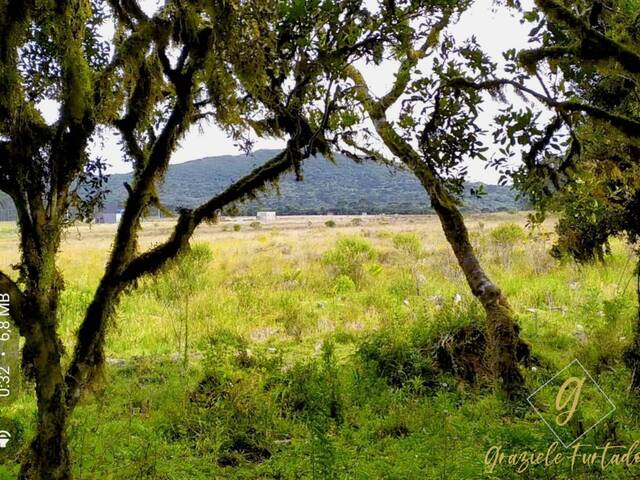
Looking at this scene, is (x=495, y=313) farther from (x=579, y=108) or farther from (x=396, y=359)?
(x=579, y=108)

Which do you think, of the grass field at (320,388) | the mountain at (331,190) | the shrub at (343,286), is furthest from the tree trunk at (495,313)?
the mountain at (331,190)

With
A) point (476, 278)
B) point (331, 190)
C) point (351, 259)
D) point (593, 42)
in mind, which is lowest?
point (351, 259)

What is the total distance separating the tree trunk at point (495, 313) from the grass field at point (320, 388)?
304 mm

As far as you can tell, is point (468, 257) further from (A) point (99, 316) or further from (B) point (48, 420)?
(B) point (48, 420)

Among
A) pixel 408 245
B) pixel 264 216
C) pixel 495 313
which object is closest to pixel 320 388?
pixel 495 313

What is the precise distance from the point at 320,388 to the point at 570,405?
9.32 ft

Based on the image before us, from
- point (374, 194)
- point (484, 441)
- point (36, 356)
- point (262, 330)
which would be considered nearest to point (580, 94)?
point (484, 441)

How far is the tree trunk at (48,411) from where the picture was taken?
3463 millimetres

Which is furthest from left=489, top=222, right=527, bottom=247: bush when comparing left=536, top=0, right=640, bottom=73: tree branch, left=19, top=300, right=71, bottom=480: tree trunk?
left=19, top=300, right=71, bottom=480: tree trunk

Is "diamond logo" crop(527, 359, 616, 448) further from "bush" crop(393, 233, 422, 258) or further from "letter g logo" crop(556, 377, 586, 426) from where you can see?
"bush" crop(393, 233, 422, 258)

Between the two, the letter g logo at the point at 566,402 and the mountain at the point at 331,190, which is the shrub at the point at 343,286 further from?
the mountain at the point at 331,190

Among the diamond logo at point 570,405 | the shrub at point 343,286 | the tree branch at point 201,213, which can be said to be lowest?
the diamond logo at point 570,405

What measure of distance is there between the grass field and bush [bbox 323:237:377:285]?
9.24 feet

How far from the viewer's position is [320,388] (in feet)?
19.4
